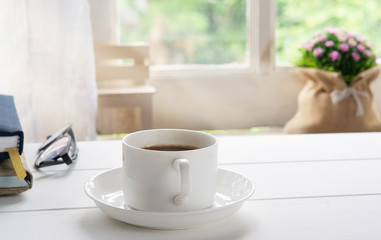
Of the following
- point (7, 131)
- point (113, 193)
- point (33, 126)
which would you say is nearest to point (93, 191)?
point (113, 193)

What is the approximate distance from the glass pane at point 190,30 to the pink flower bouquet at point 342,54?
41 cm

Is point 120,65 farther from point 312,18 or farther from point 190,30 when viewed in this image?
point 312,18

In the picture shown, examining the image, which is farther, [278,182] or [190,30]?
[190,30]

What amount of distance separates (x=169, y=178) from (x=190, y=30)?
2.11m

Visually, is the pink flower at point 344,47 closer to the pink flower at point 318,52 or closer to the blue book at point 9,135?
the pink flower at point 318,52

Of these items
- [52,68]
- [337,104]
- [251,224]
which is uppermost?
[52,68]

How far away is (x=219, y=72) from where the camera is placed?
8.21 feet

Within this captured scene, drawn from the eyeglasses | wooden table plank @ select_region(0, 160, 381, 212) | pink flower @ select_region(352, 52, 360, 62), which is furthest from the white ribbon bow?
the eyeglasses

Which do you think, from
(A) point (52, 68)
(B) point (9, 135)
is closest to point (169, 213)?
(B) point (9, 135)

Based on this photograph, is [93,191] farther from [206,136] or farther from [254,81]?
[254,81]

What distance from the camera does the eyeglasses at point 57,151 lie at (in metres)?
0.75

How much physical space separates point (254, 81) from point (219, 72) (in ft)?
0.60

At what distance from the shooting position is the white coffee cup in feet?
1.66

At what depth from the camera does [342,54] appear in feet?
7.38
